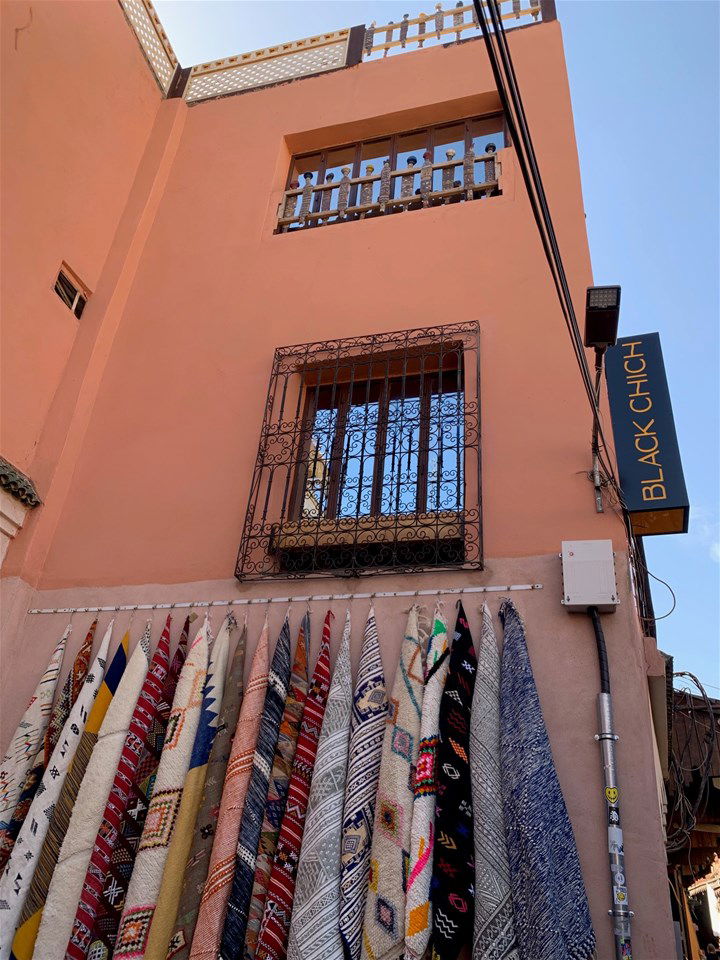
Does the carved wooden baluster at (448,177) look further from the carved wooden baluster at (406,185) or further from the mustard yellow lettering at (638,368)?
the mustard yellow lettering at (638,368)

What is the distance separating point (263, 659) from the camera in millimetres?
3727

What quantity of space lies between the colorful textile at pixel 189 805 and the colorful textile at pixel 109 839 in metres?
0.28

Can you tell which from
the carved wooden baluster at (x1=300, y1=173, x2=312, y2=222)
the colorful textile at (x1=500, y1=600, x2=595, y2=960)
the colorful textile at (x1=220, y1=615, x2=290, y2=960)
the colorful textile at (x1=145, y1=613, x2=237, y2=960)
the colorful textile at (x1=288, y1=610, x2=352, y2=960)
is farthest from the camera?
the carved wooden baluster at (x1=300, y1=173, x2=312, y2=222)

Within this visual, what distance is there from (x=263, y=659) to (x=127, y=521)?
147 cm

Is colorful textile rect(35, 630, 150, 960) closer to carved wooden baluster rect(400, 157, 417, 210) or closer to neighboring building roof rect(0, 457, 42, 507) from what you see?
neighboring building roof rect(0, 457, 42, 507)

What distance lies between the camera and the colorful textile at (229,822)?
305cm

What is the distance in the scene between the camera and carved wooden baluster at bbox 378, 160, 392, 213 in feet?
→ 19.0

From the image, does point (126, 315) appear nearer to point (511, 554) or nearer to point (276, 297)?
point (276, 297)

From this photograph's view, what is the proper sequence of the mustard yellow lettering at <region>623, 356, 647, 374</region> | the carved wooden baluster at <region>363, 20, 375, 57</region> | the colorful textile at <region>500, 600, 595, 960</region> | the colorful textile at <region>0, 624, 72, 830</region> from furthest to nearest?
the carved wooden baluster at <region>363, 20, 375, 57</region> → the mustard yellow lettering at <region>623, 356, 647, 374</region> → the colorful textile at <region>0, 624, 72, 830</region> → the colorful textile at <region>500, 600, 595, 960</region>

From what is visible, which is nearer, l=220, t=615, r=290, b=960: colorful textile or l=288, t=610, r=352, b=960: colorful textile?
l=288, t=610, r=352, b=960: colorful textile

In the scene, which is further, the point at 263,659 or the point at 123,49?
the point at 123,49

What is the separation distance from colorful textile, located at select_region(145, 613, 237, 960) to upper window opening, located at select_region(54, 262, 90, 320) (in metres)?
2.98

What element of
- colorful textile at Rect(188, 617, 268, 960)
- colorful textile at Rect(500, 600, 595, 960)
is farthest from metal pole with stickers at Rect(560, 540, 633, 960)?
colorful textile at Rect(188, 617, 268, 960)

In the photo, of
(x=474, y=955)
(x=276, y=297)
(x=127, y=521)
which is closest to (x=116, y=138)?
(x=276, y=297)
